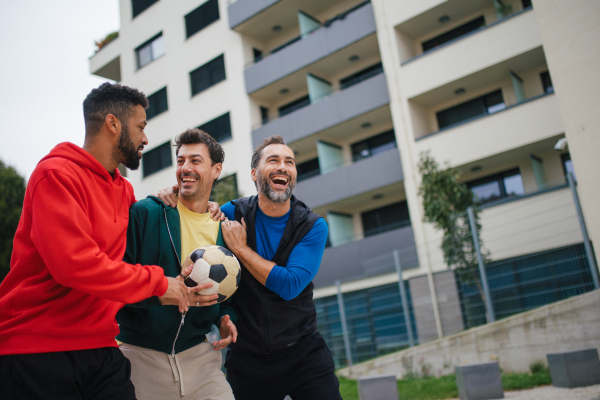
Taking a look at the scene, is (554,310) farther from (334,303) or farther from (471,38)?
(471,38)

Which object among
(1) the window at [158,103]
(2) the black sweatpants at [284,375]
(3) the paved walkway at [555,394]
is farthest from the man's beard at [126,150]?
(1) the window at [158,103]

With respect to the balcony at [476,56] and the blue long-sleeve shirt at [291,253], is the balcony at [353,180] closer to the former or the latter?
the balcony at [476,56]

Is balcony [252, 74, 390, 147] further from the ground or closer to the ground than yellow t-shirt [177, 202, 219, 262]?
further from the ground

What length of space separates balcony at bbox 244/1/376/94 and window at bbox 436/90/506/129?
4.51 metres

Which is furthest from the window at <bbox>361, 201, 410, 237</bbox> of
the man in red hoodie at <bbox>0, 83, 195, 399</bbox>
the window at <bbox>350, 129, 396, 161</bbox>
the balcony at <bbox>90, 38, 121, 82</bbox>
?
the balcony at <bbox>90, 38, 121, 82</bbox>

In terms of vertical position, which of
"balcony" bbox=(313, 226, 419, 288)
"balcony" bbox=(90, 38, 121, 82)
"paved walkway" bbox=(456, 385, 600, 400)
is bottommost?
"paved walkway" bbox=(456, 385, 600, 400)

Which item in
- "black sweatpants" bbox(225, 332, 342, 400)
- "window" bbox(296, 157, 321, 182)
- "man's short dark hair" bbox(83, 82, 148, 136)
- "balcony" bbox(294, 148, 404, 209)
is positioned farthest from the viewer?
"window" bbox(296, 157, 321, 182)

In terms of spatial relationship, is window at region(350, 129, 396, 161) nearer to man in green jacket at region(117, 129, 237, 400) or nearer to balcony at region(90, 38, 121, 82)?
balcony at region(90, 38, 121, 82)

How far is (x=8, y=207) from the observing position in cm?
2400

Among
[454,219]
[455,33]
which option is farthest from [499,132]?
[454,219]

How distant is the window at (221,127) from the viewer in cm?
2336

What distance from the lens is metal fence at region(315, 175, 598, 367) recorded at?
8.45m

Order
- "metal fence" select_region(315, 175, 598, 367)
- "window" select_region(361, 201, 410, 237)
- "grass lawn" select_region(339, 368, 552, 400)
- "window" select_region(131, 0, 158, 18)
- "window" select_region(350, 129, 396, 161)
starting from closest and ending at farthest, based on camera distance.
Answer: "grass lawn" select_region(339, 368, 552, 400) < "metal fence" select_region(315, 175, 598, 367) < "window" select_region(361, 201, 410, 237) < "window" select_region(350, 129, 396, 161) < "window" select_region(131, 0, 158, 18)

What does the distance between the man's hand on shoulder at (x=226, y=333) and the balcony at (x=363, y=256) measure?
12.7 metres
